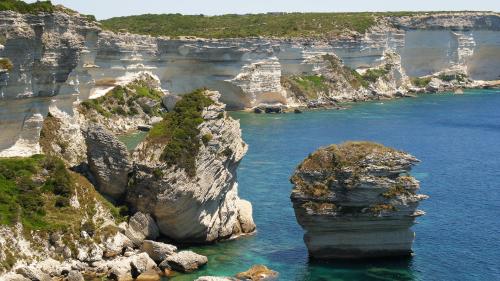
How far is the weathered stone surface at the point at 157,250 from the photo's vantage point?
4200 centimetres

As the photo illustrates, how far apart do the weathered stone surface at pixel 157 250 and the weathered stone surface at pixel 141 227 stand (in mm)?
1675

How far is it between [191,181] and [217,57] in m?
68.8

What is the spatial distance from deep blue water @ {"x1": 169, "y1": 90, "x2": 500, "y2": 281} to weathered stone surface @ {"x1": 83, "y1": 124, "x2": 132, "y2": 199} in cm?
634

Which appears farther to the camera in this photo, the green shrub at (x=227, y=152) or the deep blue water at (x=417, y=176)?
the green shrub at (x=227, y=152)

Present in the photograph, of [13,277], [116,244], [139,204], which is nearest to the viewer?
[13,277]

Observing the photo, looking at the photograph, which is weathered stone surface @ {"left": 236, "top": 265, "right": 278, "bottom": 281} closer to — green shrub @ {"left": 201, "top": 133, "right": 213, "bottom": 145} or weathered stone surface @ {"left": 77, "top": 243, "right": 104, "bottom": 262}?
weathered stone surface @ {"left": 77, "top": 243, "right": 104, "bottom": 262}

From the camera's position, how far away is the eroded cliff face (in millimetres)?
48000

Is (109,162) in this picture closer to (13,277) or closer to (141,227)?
(141,227)

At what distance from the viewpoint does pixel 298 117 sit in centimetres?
11031

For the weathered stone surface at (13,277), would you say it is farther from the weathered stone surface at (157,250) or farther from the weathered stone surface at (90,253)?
the weathered stone surface at (157,250)

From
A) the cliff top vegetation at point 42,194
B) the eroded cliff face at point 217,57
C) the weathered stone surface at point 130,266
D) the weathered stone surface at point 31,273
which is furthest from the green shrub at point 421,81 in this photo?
the weathered stone surface at point 31,273

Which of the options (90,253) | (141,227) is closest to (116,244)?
(90,253)

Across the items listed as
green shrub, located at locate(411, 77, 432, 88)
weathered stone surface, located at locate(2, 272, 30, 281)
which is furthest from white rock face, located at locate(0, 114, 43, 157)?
green shrub, located at locate(411, 77, 432, 88)

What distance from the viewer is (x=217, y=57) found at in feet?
370
